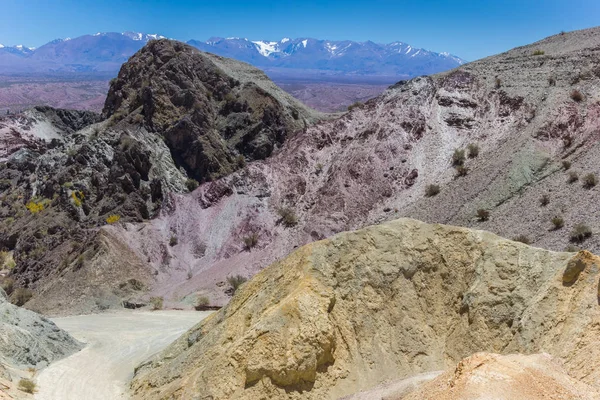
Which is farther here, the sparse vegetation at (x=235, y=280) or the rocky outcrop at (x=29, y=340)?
the sparse vegetation at (x=235, y=280)

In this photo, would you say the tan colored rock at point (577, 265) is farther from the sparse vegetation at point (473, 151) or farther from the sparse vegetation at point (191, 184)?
the sparse vegetation at point (191, 184)

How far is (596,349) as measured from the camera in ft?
34.2

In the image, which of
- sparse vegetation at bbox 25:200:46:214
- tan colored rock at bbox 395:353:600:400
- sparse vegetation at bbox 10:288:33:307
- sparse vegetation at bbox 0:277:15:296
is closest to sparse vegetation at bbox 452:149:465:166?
tan colored rock at bbox 395:353:600:400

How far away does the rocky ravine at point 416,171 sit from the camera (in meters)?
30.7

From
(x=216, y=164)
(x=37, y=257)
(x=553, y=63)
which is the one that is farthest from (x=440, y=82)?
(x=37, y=257)

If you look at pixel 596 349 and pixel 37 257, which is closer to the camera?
pixel 596 349

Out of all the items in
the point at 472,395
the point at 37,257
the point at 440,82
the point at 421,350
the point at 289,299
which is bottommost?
the point at 37,257

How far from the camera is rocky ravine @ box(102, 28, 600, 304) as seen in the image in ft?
101

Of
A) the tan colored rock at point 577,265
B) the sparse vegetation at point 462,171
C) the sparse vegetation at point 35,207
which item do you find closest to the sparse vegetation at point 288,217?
the sparse vegetation at point 462,171

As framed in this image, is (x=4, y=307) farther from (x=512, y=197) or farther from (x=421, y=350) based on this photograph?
(x=512, y=197)

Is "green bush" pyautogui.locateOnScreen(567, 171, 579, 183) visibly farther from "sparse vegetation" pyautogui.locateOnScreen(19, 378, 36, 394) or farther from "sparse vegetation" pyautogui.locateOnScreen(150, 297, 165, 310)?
"sparse vegetation" pyautogui.locateOnScreen(19, 378, 36, 394)

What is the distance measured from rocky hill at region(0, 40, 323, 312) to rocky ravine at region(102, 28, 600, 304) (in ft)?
7.47

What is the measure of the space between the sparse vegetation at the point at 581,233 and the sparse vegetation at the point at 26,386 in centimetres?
2371

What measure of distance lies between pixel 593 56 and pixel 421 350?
33301 millimetres
